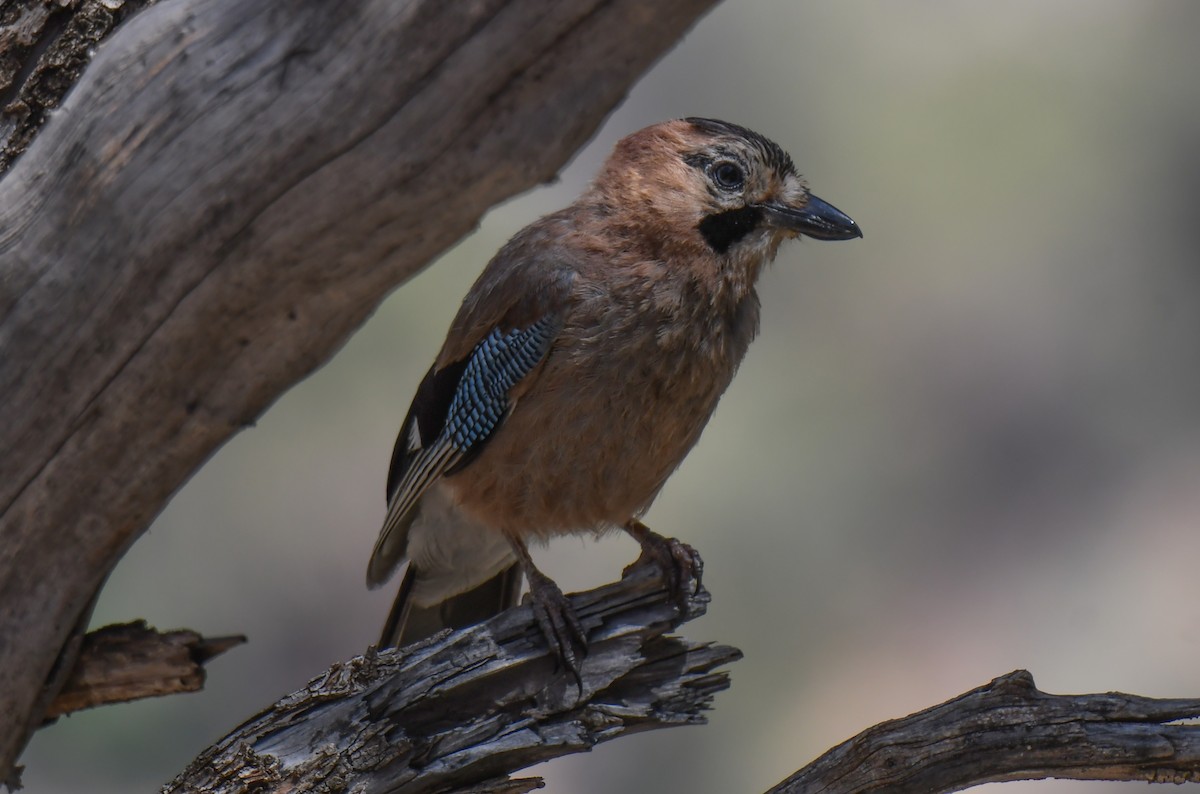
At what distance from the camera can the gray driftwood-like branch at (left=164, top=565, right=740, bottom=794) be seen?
10.5 feet

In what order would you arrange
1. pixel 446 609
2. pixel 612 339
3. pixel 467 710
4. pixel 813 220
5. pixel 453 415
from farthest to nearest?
pixel 446 609 → pixel 453 415 → pixel 813 220 → pixel 612 339 → pixel 467 710

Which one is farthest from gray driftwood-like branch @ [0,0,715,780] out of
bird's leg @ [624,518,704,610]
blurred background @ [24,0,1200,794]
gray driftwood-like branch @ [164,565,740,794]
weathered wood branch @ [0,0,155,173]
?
blurred background @ [24,0,1200,794]

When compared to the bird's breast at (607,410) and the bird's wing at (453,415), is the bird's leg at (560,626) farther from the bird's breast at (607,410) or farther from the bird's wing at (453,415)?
the bird's wing at (453,415)

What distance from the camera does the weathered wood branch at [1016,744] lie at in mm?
2912

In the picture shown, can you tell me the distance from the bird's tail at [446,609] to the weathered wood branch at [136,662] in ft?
3.32

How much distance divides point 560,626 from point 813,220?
151cm

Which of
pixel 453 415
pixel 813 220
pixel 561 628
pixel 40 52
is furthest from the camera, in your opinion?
pixel 453 415

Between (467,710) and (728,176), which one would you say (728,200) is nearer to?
(728,176)

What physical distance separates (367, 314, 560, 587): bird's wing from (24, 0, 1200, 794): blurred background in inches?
113

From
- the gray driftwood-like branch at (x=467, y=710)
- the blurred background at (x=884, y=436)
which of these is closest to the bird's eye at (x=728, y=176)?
the gray driftwood-like branch at (x=467, y=710)

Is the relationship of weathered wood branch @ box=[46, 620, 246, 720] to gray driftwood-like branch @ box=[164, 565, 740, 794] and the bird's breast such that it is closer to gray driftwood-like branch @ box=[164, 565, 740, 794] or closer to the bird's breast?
gray driftwood-like branch @ box=[164, 565, 740, 794]

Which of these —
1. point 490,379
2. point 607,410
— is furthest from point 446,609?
point 607,410

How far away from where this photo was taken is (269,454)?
26.6ft

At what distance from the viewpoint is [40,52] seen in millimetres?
3170
